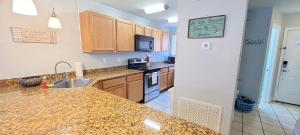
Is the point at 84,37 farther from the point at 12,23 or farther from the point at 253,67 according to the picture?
the point at 253,67

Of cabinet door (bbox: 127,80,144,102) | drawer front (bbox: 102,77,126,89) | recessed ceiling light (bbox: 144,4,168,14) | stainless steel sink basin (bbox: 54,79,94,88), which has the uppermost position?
recessed ceiling light (bbox: 144,4,168,14)

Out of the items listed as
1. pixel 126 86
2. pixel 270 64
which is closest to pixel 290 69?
pixel 270 64

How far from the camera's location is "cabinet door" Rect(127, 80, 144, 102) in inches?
118

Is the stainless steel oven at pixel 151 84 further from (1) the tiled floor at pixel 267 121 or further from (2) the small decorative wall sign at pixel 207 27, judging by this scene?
(1) the tiled floor at pixel 267 121

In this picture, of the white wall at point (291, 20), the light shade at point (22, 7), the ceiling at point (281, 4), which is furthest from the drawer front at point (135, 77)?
the white wall at point (291, 20)

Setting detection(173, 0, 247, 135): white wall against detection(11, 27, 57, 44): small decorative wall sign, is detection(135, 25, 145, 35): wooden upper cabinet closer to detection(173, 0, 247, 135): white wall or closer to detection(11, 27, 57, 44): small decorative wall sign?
detection(173, 0, 247, 135): white wall

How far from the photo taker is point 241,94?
3342mm

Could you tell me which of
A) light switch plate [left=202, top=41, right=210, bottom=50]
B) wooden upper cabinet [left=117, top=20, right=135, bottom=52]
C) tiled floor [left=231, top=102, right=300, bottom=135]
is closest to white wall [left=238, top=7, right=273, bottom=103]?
tiled floor [left=231, top=102, right=300, bottom=135]

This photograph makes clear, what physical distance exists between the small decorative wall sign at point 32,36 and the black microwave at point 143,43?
5.63 ft

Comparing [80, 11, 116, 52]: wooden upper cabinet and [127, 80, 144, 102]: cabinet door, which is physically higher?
[80, 11, 116, 52]: wooden upper cabinet

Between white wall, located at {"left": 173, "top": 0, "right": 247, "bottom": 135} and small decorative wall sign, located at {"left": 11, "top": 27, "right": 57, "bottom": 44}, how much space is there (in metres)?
2.06

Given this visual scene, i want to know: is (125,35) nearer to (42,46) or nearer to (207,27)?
(42,46)

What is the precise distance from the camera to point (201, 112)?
1.87 meters

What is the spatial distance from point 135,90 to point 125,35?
1.30 m
